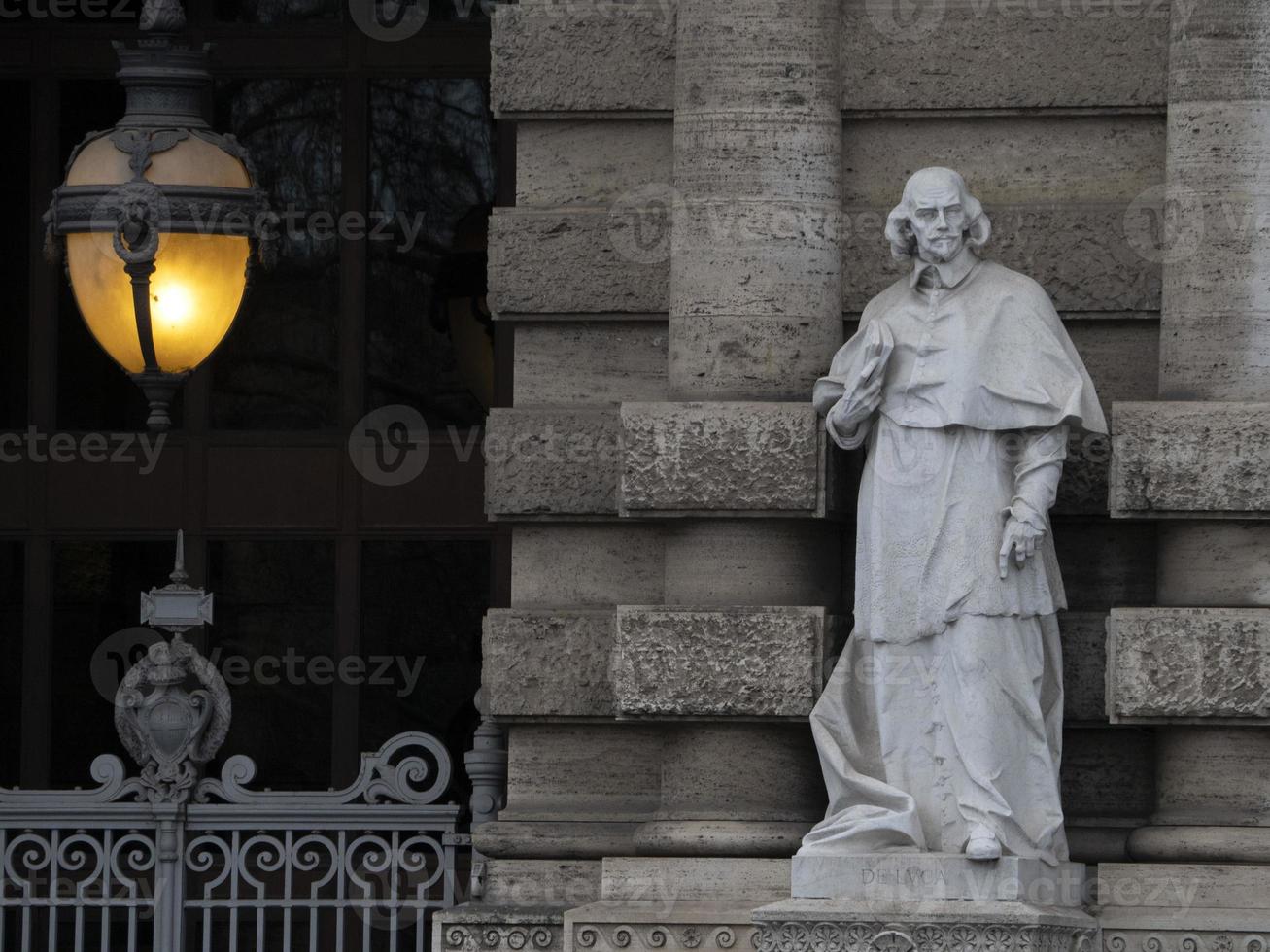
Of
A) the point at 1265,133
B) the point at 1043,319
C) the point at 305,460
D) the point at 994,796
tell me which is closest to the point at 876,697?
the point at 994,796

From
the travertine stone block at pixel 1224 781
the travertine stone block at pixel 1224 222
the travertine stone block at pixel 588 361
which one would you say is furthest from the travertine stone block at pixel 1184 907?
the travertine stone block at pixel 588 361

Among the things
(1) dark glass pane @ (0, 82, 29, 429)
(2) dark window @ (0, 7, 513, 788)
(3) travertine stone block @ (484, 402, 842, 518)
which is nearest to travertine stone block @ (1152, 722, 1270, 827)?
(3) travertine stone block @ (484, 402, 842, 518)

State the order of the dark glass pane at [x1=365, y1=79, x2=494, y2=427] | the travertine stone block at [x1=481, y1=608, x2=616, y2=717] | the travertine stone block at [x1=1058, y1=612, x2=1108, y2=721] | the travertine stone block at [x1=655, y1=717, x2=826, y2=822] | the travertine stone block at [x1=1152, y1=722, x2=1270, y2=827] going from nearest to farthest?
1. the travertine stone block at [x1=1152, y1=722, x2=1270, y2=827]
2. the travertine stone block at [x1=655, y1=717, x2=826, y2=822]
3. the travertine stone block at [x1=1058, y1=612, x2=1108, y2=721]
4. the travertine stone block at [x1=481, y1=608, x2=616, y2=717]
5. the dark glass pane at [x1=365, y1=79, x2=494, y2=427]

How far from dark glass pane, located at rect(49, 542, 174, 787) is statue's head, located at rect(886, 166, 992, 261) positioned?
17.9 ft

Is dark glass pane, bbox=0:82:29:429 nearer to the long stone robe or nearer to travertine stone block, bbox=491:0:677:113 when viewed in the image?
travertine stone block, bbox=491:0:677:113

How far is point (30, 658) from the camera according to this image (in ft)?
51.7

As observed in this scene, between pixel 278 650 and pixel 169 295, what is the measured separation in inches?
148

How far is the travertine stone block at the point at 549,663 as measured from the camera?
40.3 ft

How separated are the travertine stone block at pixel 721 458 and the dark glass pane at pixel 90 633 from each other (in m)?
4.58

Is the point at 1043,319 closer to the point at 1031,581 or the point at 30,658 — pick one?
the point at 1031,581

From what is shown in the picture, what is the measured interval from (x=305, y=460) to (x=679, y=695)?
14.3 feet

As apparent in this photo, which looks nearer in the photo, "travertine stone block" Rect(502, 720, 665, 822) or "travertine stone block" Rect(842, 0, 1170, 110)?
"travertine stone block" Rect(842, 0, 1170, 110)

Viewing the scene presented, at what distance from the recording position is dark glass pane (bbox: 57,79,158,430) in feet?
53.0

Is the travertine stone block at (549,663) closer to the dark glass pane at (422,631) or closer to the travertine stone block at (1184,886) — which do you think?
the travertine stone block at (1184,886)
